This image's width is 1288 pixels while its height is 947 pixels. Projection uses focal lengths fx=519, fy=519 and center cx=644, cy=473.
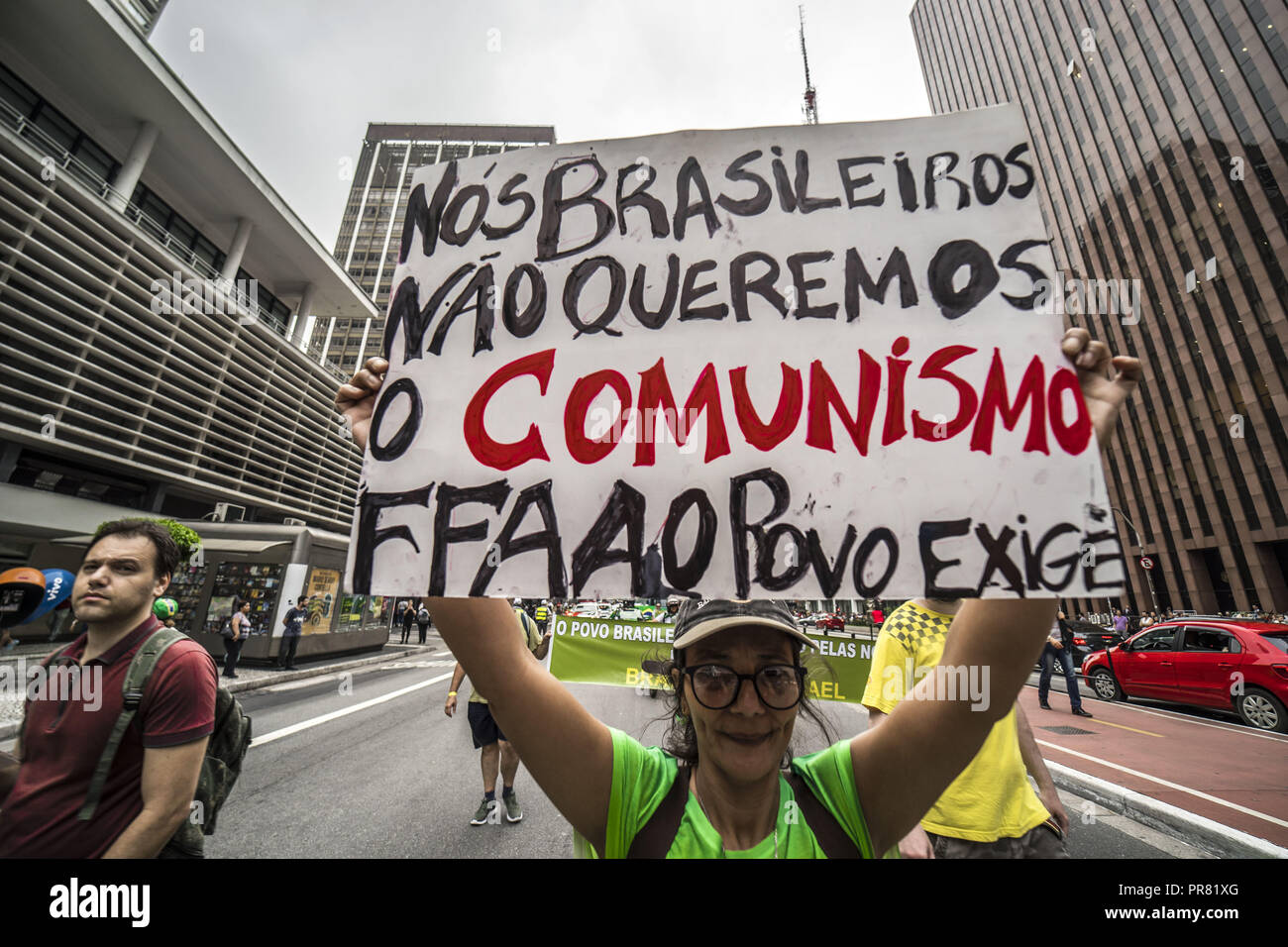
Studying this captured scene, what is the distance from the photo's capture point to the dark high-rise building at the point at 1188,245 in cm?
2822

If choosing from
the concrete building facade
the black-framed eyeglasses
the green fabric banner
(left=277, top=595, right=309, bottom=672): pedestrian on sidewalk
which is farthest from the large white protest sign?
the concrete building facade

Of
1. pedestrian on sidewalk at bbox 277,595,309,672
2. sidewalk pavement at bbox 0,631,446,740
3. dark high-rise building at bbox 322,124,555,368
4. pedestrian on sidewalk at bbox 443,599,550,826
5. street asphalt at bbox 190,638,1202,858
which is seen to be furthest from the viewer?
dark high-rise building at bbox 322,124,555,368

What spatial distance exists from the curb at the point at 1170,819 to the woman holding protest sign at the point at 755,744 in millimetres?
4284

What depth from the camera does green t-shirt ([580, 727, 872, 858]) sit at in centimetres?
119

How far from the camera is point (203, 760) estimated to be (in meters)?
1.79

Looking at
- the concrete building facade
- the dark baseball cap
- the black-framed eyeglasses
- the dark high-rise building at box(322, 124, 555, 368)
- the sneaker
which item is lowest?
the sneaker

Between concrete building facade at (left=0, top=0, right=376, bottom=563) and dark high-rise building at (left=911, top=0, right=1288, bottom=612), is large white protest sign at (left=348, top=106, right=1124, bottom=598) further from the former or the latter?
dark high-rise building at (left=911, top=0, right=1288, bottom=612)

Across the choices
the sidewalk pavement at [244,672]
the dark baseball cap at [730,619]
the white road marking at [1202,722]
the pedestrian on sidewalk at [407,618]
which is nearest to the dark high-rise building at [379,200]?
the pedestrian on sidewalk at [407,618]

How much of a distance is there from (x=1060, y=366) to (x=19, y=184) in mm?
19500

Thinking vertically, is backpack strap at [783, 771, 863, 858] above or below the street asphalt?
above

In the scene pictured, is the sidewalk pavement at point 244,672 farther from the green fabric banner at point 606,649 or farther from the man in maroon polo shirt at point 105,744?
the man in maroon polo shirt at point 105,744

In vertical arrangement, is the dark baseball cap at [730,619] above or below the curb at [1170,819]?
above

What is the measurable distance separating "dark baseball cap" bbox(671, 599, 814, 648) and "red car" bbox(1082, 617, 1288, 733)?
10.6 m

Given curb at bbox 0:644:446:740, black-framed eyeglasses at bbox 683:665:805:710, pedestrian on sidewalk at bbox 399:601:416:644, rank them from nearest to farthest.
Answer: black-framed eyeglasses at bbox 683:665:805:710 → curb at bbox 0:644:446:740 → pedestrian on sidewalk at bbox 399:601:416:644
